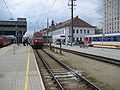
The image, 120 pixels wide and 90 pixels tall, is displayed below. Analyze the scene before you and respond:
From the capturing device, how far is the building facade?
321 feet

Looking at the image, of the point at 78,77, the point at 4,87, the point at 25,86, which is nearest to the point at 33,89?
the point at 25,86

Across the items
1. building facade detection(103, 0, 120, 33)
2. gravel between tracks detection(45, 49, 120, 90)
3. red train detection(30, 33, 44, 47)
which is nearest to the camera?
gravel between tracks detection(45, 49, 120, 90)

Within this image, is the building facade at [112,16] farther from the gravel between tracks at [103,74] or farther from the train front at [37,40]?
the gravel between tracks at [103,74]

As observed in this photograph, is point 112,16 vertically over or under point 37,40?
over

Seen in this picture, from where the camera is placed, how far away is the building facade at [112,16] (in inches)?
3850

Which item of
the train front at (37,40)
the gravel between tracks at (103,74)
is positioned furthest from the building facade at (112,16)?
the gravel between tracks at (103,74)

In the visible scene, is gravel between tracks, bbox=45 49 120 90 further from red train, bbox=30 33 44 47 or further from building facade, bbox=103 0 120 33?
building facade, bbox=103 0 120 33

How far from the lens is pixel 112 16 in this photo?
103 m

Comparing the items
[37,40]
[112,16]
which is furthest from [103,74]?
[112,16]

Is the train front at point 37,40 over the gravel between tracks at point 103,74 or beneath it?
over

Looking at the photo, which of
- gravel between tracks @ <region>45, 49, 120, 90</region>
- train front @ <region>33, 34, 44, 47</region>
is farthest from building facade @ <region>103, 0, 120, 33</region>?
gravel between tracks @ <region>45, 49, 120, 90</region>

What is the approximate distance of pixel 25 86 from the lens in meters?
5.43

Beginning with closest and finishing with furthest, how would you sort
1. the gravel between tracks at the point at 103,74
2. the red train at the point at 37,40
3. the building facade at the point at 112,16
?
the gravel between tracks at the point at 103,74 < the red train at the point at 37,40 < the building facade at the point at 112,16

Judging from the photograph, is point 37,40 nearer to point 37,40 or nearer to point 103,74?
point 37,40
